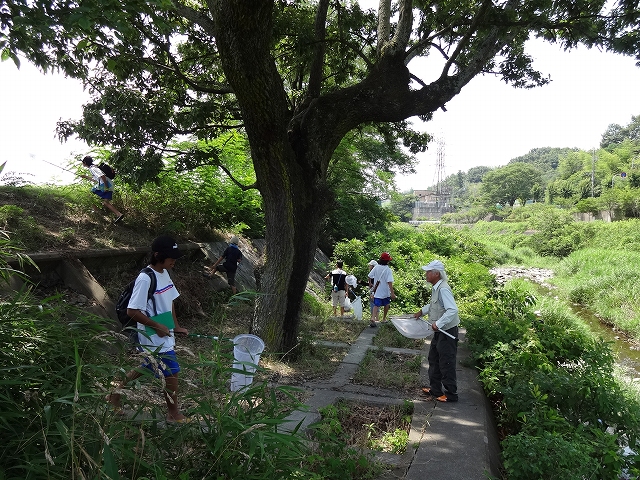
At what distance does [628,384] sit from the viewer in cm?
810

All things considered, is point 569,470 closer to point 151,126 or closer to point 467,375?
point 467,375

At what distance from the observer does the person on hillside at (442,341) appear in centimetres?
510

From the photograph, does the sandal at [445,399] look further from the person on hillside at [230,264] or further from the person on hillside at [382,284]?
the person on hillside at [230,264]

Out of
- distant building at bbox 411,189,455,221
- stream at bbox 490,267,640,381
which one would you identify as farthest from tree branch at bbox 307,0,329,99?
distant building at bbox 411,189,455,221

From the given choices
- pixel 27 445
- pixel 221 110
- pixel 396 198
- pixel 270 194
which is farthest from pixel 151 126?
pixel 396 198

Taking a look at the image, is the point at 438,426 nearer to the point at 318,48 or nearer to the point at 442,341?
the point at 442,341

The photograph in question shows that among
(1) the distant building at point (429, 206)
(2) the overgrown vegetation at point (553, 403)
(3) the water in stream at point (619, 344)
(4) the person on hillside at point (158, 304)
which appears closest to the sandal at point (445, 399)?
(2) the overgrown vegetation at point (553, 403)

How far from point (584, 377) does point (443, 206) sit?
99.9 meters

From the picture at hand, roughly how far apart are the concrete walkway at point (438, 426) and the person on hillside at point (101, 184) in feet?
16.2

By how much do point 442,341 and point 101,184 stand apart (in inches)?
243

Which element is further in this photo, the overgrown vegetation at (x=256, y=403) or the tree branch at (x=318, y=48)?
the tree branch at (x=318, y=48)

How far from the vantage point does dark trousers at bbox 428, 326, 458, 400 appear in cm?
509

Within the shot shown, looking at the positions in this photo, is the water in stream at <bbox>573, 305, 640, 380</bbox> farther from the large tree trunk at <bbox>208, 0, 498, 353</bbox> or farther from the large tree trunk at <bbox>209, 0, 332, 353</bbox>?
the large tree trunk at <bbox>209, 0, 332, 353</bbox>

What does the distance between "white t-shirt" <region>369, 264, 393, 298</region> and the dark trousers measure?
136 inches
